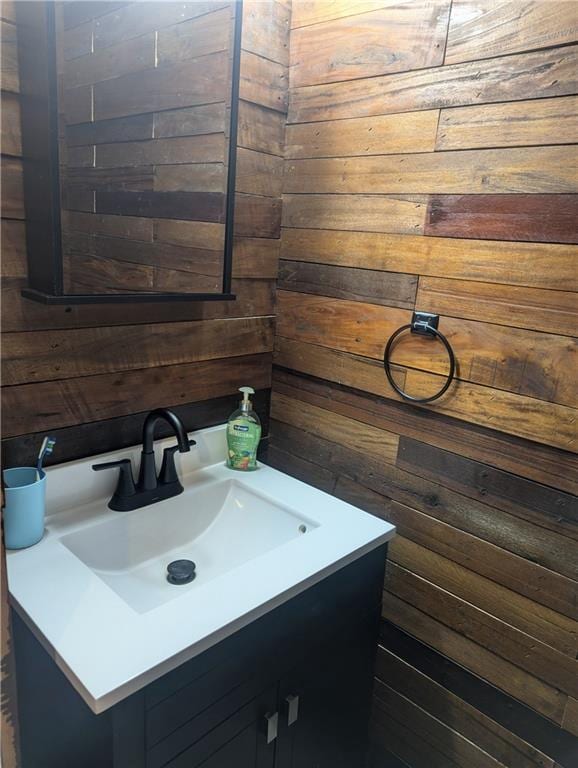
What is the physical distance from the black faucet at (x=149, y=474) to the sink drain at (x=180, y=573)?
16cm

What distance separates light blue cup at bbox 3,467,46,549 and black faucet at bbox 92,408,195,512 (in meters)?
0.16

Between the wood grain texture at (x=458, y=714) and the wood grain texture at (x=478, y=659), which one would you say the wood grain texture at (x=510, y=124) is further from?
the wood grain texture at (x=458, y=714)

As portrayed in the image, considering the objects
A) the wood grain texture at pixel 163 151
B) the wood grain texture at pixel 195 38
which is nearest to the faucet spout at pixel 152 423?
the wood grain texture at pixel 163 151

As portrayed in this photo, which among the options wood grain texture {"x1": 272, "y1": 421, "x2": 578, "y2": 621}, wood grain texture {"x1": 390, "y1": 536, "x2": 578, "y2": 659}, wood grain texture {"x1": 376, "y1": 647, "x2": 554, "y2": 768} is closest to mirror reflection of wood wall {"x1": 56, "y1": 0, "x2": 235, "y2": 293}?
wood grain texture {"x1": 272, "y1": 421, "x2": 578, "y2": 621}

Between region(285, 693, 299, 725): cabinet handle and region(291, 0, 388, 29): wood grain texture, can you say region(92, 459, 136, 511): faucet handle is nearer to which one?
region(285, 693, 299, 725): cabinet handle

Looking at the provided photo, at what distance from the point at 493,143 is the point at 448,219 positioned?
16 centimetres

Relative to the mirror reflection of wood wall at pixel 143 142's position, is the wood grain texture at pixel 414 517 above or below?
below

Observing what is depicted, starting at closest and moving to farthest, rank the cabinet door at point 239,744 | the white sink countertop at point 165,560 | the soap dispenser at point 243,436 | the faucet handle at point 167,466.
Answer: the white sink countertop at point 165,560 → the cabinet door at point 239,744 → the faucet handle at point 167,466 → the soap dispenser at point 243,436

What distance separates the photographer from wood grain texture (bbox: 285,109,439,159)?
1192mm

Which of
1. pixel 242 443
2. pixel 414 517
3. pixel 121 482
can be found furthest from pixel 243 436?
pixel 414 517

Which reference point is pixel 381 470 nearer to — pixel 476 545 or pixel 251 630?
pixel 476 545

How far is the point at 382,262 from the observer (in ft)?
4.27

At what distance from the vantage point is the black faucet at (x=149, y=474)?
48.3 inches

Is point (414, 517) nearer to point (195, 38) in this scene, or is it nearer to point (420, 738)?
point (420, 738)
